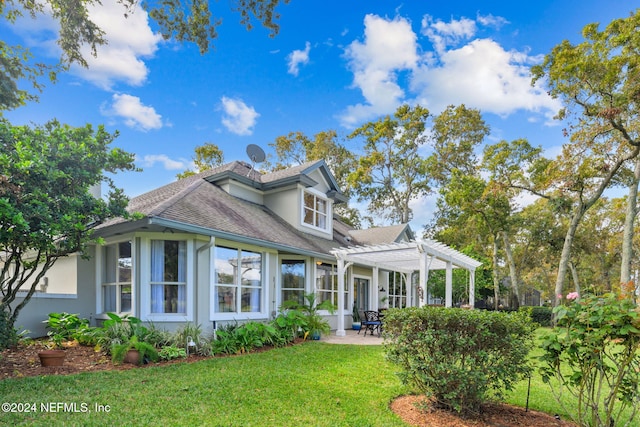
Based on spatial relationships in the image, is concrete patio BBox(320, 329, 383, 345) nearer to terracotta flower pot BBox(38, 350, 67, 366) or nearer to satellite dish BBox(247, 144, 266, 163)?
terracotta flower pot BBox(38, 350, 67, 366)

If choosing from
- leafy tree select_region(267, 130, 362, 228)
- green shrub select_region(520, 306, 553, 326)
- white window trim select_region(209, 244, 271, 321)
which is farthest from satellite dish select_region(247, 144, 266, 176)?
green shrub select_region(520, 306, 553, 326)

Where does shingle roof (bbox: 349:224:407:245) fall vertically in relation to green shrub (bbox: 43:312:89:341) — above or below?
above

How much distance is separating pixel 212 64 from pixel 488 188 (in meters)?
15.0

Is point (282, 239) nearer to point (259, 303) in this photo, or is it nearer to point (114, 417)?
point (259, 303)

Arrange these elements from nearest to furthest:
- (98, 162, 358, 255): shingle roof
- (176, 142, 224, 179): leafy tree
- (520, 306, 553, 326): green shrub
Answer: (98, 162, 358, 255): shingle roof
(520, 306, 553, 326): green shrub
(176, 142, 224, 179): leafy tree

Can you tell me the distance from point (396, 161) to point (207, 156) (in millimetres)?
14435

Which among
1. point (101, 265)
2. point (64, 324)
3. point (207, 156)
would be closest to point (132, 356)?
point (64, 324)

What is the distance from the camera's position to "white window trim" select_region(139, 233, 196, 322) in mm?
8711

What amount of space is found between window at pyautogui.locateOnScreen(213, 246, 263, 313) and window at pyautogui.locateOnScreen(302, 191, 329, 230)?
428 centimetres

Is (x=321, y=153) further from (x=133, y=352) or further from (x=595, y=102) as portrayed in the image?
(x=133, y=352)

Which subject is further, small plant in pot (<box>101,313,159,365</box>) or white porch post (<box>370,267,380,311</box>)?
white porch post (<box>370,267,380,311</box>)

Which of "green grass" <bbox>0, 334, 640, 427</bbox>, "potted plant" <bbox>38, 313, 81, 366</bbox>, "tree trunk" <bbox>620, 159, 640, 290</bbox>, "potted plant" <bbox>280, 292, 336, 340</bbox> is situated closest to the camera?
"green grass" <bbox>0, 334, 640, 427</bbox>

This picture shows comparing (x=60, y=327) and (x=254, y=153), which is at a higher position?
(x=254, y=153)

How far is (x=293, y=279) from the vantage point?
12.6 m
